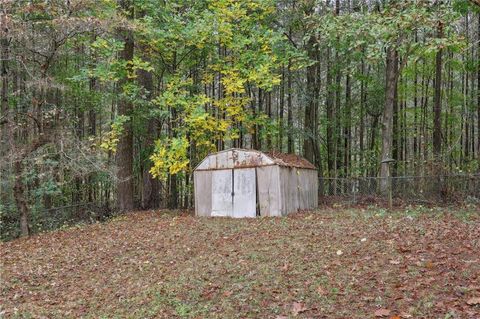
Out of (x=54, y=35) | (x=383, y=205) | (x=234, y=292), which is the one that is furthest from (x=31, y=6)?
(x=383, y=205)

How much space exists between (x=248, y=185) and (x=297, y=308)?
27.4ft

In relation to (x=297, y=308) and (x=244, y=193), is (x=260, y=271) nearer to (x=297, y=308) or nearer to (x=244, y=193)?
(x=297, y=308)

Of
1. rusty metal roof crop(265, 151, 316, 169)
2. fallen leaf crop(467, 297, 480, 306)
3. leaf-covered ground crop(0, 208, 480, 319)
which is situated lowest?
leaf-covered ground crop(0, 208, 480, 319)

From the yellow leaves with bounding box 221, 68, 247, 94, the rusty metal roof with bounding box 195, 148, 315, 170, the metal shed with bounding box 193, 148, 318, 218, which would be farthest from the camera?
the yellow leaves with bounding box 221, 68, 247, 94

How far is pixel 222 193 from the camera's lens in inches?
537

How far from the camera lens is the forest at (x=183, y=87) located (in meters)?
11.4

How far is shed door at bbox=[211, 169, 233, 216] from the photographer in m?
13.5

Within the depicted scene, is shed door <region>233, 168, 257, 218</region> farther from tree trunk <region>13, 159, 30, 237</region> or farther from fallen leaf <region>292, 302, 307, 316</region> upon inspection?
fallen leaf <region>292, 302, 307, 316</region>

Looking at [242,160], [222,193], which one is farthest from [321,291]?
[222,193]

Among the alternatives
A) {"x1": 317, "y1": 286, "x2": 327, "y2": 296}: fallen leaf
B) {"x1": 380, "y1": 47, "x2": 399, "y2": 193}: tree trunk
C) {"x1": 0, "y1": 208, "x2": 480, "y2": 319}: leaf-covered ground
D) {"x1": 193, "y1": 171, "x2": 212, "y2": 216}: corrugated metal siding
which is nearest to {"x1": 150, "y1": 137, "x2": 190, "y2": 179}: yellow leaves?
{"x1": 193, "y1": 171, "x2": 212, "y2": 216}: corrugated metal siding

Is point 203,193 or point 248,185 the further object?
point 203,193

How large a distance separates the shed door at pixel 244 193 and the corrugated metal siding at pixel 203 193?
932mm

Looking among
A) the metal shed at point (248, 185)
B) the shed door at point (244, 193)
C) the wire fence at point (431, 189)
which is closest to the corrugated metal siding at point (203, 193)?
the metal shed at point (248, 185)

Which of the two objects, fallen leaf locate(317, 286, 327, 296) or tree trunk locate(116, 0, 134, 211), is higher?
tree trunk locate(116, 0, 134, 211)
